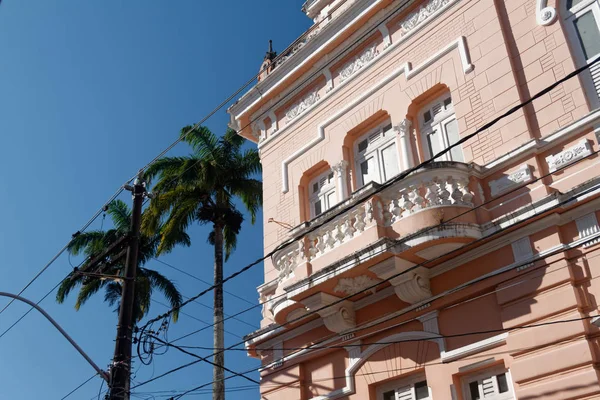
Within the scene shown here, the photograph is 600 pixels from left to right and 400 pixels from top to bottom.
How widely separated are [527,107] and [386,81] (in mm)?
3683

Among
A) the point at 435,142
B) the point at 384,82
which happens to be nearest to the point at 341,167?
the point at 384,82

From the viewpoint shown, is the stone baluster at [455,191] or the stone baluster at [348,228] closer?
the stone baluster at [455,191]

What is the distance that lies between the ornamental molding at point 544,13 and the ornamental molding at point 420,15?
2244mm

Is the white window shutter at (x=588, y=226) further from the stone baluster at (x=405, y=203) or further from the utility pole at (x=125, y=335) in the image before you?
the utility pole at (x=125, y=335)

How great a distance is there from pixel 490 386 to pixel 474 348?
0.62 metres

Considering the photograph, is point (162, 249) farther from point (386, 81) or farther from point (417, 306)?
point (417, 306)

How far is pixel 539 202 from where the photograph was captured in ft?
34.5

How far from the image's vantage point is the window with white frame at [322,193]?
1539 cm

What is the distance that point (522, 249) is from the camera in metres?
10.8

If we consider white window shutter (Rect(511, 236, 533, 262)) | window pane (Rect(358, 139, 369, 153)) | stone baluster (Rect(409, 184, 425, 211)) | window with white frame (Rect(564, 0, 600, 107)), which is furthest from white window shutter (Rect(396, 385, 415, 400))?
window with white frame (Rect(564, 0, 600, 107))

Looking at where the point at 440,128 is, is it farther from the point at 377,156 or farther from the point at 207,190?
the point at 207,190

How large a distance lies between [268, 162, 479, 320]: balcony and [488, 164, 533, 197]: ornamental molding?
0.33 meters

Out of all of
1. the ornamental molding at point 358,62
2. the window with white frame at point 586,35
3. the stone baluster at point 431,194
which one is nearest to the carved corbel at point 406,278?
the stone baluster at point 431,194

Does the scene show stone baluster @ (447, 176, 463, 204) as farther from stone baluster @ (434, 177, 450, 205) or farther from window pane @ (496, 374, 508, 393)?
window pane @ (496, 374, 508, 393)
